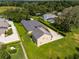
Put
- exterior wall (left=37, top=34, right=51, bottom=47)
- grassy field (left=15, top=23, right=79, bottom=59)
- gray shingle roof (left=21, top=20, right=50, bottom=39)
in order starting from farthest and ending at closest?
1. gray shingle roof (left=21, top=20, right=50, bottom=39)
2. exterior wall (left=37, top=34, right=51, bottom=47)
3. grassy field (left=15, top=23, right=79, bottom=59)

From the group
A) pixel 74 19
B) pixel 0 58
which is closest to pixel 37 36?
pixel 0 58

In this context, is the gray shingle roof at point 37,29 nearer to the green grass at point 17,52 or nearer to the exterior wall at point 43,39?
the exterior wall at point 43,39

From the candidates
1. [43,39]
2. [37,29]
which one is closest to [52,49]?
[43,39]

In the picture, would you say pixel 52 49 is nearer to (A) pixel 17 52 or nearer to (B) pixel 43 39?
(B) pixel 43 39

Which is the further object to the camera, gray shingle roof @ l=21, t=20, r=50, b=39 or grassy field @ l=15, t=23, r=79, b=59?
gray shingle roof @ l=21, t=20, r=50, b=39

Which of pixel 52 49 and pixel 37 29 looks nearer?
pixel 52 49

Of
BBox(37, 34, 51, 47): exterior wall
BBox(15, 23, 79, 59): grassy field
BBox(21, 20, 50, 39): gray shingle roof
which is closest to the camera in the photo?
BBox(15, 23, 79, 59): grassy field

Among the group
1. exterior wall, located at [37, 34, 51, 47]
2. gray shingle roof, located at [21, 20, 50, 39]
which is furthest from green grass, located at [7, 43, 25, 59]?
gray shingle roof, located at [21, 20, 50, 39]

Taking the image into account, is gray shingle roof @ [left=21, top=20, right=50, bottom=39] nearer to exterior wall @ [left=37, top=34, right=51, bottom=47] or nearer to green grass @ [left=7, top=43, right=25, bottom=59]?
exterior wall @ [left=37, top=34, right=51, bottom=47]

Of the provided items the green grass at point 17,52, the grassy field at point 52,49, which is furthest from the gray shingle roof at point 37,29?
the green grass at point 17,52
